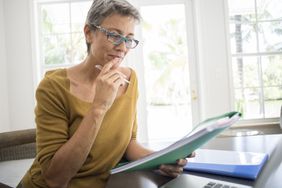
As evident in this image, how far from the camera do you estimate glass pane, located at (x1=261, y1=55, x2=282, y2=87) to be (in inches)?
128

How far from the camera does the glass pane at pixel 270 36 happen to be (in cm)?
322

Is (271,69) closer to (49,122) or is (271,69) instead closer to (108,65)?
(108,65)

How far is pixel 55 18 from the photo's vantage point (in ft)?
10.8

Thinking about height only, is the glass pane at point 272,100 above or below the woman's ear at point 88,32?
below

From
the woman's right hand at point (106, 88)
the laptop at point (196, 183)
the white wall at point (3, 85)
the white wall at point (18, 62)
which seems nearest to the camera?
the laptop at point (196, 183)

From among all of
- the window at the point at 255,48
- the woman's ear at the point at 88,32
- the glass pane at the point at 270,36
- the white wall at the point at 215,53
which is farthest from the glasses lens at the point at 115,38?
the glass pane at the point at 270,36

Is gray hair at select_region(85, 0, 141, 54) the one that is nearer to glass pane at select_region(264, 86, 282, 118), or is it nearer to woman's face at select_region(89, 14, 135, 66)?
woman's face at select_region(89, 14, 135, 66)

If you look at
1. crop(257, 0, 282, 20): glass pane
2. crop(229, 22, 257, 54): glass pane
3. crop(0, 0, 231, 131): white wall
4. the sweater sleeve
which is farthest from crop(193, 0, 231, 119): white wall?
the sweater sleeve

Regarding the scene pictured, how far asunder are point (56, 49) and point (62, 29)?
26 cm

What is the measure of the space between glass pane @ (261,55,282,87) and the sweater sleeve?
3014 mm

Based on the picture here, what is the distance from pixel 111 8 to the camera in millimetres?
827

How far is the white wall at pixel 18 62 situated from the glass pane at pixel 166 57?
4.71 feet

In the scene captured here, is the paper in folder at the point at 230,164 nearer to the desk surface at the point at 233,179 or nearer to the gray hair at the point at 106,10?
the desk surface at the point at 233,179

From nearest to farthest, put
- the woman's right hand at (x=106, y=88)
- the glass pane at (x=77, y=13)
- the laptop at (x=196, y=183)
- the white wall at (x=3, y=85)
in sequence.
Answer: the laptop at (x=196, y=183), the woman's right hand at (x=106, y=88), the white wall at (x=3, y=85), the glass pane at (x=77, y=13)
